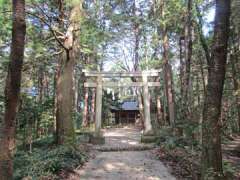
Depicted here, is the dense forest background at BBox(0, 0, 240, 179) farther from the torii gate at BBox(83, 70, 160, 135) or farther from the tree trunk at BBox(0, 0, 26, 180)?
the torii gate at BBox(83, 70, 160, 135)

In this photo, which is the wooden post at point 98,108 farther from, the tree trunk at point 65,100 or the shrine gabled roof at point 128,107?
the shrine gabled roof at point 128,107

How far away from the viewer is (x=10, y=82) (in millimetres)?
4887

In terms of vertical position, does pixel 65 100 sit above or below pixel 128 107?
below

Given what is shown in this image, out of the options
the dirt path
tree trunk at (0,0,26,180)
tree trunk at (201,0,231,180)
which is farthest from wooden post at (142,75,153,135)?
tree trunk at (0,0,26,180)

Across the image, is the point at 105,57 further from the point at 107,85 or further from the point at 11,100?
the point at 11,100

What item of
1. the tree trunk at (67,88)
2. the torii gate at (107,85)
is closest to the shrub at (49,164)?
the tree trunk at (67,88)

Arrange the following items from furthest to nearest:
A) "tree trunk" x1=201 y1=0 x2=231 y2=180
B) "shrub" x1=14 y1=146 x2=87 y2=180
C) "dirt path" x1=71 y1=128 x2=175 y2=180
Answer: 1. "dirt path" x1=71 y1=128 x2=175 y2=180
2. "shrub" x1=14 y1=146 x2=87 y2=180
3. "tree trunk" x1=201 y1=0 x2=231 y2=180

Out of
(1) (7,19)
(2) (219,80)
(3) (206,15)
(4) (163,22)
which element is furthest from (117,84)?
(2) (219,80)

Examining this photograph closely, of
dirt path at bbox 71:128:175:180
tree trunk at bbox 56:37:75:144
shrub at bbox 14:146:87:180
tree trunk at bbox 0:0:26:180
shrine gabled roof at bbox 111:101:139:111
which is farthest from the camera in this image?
shrine gabled roof at bbox 111:101:139:111

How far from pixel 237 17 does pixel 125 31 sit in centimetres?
1159

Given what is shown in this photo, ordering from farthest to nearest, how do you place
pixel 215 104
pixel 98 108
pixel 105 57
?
pixel 105 57
pixel 98 108
pixel 215 104

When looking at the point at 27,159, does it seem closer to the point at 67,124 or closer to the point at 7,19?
the point at 67,124

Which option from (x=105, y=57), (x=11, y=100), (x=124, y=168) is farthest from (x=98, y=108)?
(x=105, y=57)

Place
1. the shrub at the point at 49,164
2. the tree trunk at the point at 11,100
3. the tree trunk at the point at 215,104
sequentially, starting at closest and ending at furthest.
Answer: the tree trunk at the point at 11,100 → the tree trunk at the point at 215,104 → the shrub at the point at 49,164
